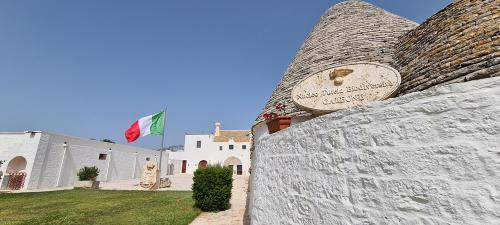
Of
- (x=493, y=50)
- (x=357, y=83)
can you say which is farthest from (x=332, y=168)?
(x=493, y=50)

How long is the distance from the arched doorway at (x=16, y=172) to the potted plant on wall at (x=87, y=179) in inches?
121

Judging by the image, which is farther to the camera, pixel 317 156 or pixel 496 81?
pixel 317 156

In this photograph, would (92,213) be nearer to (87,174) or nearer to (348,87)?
(348,87)

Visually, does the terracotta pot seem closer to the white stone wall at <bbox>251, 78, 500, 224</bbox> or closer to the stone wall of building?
the white stone wall at <bbox>251, 78, 500, 224</bbox>

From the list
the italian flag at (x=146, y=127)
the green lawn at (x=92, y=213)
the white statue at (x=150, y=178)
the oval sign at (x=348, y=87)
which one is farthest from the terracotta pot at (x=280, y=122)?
the white statue at (x=150, y=178)

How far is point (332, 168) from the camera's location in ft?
8.16

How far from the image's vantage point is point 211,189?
975 cm

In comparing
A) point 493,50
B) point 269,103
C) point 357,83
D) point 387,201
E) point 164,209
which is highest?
point 269,103

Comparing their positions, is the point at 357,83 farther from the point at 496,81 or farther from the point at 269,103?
the point at 269,103

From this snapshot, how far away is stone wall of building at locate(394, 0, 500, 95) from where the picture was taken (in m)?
3.97

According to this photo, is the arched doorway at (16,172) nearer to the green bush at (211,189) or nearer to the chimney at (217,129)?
the green bush at (211,189)

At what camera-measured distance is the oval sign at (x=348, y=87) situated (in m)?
3.71

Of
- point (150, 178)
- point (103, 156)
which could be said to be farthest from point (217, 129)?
point (150, 178)

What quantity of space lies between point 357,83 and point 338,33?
5.93 m
